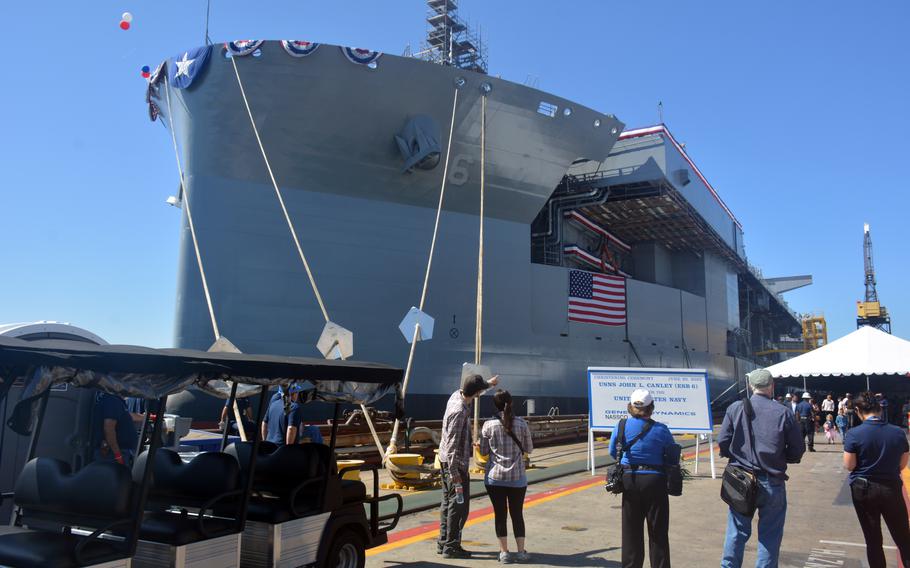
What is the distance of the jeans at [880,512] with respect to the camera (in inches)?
194

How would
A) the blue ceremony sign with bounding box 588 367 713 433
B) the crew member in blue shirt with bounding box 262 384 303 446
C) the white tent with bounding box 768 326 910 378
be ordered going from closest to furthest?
the crew member in blue shirt with bounding box 262 384 303 446 → the blue ceremony sign with bounding box 588 367 713 433 → the white tent with bounding box 768 326 910 378

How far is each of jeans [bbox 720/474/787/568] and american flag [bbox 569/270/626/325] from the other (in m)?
16.9

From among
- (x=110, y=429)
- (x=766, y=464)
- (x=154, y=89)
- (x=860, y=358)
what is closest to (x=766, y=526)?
(x=766, y=464)

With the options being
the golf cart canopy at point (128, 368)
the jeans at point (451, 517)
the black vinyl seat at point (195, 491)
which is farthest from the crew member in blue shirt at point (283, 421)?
the golf cart canopy at point (128, 368)

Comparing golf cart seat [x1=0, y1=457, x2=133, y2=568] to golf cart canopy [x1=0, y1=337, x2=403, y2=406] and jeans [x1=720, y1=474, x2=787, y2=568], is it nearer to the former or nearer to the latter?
golf cart canopy [x1=0, y1=337, x2=403, y2=406]

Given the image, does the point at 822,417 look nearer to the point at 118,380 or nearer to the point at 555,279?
the point at 555,279

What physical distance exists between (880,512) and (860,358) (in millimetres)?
11230

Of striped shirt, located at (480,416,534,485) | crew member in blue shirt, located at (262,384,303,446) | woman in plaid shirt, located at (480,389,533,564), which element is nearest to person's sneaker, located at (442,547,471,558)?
woman in plaid shirt, located at (480,389,533,564)

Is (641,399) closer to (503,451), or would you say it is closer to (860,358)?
(503,451)

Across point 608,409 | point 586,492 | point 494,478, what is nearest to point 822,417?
point 608,409

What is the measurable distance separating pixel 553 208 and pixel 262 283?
11.4m

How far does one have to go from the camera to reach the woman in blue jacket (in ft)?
15.5

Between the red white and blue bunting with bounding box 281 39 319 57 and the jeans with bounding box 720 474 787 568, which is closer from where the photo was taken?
the jeans with bounding box 720 474 787 568

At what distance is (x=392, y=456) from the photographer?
32.2ft
